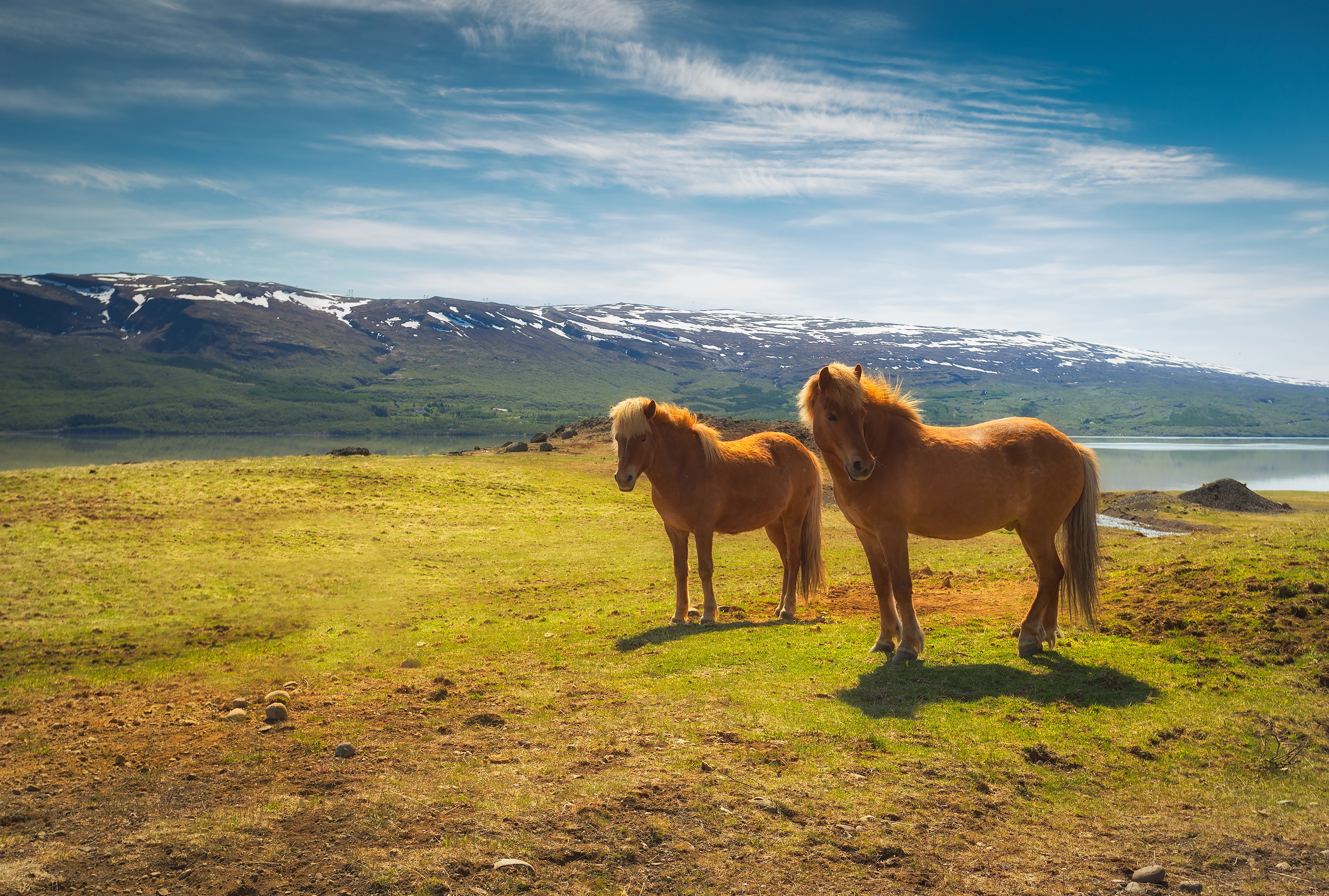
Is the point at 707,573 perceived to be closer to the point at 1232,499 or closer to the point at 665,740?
the point at 665,740

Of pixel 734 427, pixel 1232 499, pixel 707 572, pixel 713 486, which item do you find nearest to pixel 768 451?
pixel 713 486

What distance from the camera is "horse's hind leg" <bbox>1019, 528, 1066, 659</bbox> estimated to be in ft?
30.0

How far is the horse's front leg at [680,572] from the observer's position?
12.3 metres

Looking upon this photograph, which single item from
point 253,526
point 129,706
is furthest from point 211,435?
point 129,706

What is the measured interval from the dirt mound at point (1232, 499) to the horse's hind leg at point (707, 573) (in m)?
35.0

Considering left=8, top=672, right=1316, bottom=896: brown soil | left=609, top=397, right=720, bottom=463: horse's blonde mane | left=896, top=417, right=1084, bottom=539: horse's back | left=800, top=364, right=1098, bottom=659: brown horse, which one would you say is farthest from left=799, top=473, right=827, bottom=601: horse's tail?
left=8, top=672, right=1316, bottom=896: brown soil

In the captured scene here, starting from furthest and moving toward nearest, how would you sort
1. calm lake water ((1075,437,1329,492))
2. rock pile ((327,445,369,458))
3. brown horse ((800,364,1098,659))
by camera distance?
calm lake water ((1075,437,1329,492))
rock pile ((327,445,369,458))
brown horse ((800,364,1098,659))

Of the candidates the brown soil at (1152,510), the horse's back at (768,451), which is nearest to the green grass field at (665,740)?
the horse's back at (768,451)

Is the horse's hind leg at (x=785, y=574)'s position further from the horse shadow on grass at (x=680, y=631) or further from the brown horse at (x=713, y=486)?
the horse shadow on grass at (x=680, y=631)

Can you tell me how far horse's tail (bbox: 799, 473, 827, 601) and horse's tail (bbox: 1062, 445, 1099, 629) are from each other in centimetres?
455

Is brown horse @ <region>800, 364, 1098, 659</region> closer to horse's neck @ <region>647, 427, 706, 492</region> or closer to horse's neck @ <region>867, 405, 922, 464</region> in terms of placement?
horse's neck @ <region>867, 405, 922, 464</region>

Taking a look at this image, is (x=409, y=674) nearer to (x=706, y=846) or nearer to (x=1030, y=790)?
(x=706, y=846)

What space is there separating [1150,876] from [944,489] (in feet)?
16.0

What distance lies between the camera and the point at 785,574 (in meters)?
13.2
